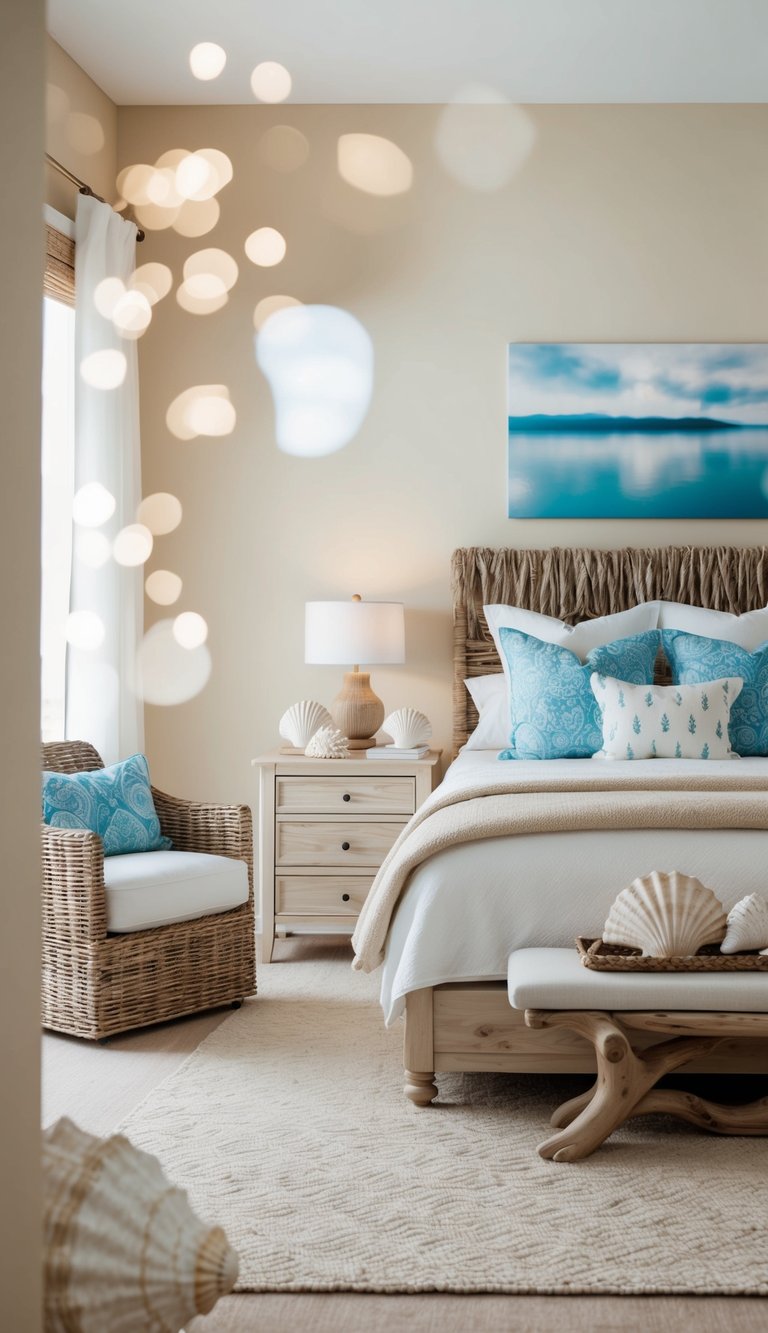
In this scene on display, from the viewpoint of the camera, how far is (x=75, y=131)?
13.8 feet

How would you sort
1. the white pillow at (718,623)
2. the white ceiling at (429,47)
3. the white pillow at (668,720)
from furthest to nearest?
the white pillow at (718,623) → the white ceiling at (429,47) → the white pillow at (668,720)

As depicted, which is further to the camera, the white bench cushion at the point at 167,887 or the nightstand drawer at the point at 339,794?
the nightstand drawer at the point at 339,794

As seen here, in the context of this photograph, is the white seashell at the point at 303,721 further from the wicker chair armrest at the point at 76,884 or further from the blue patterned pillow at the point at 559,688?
the wicker chair armrest at the point at 76,884

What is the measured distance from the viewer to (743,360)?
4.43m

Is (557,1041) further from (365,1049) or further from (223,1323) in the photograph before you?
(223,1323)

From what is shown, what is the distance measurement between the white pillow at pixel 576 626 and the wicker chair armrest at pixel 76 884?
1.52m

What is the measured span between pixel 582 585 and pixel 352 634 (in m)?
0.89

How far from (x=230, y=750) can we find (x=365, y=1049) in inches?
70.7

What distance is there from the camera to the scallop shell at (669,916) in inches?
93.3

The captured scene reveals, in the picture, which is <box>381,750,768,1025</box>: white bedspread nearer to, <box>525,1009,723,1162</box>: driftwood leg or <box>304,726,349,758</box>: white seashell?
<box>525,1009,723,1162</box>: driftwood leg

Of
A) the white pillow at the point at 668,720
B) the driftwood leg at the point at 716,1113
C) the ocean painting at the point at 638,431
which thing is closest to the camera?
the driftwood leg at the point at 716,1113

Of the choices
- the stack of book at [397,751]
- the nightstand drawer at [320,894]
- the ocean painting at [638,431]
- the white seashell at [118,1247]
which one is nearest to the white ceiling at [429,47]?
the ocean painting at [638,431]

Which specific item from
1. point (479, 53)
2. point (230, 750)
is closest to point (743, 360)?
point (479, 53)

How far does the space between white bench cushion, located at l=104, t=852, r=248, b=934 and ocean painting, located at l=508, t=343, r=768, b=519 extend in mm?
1878
